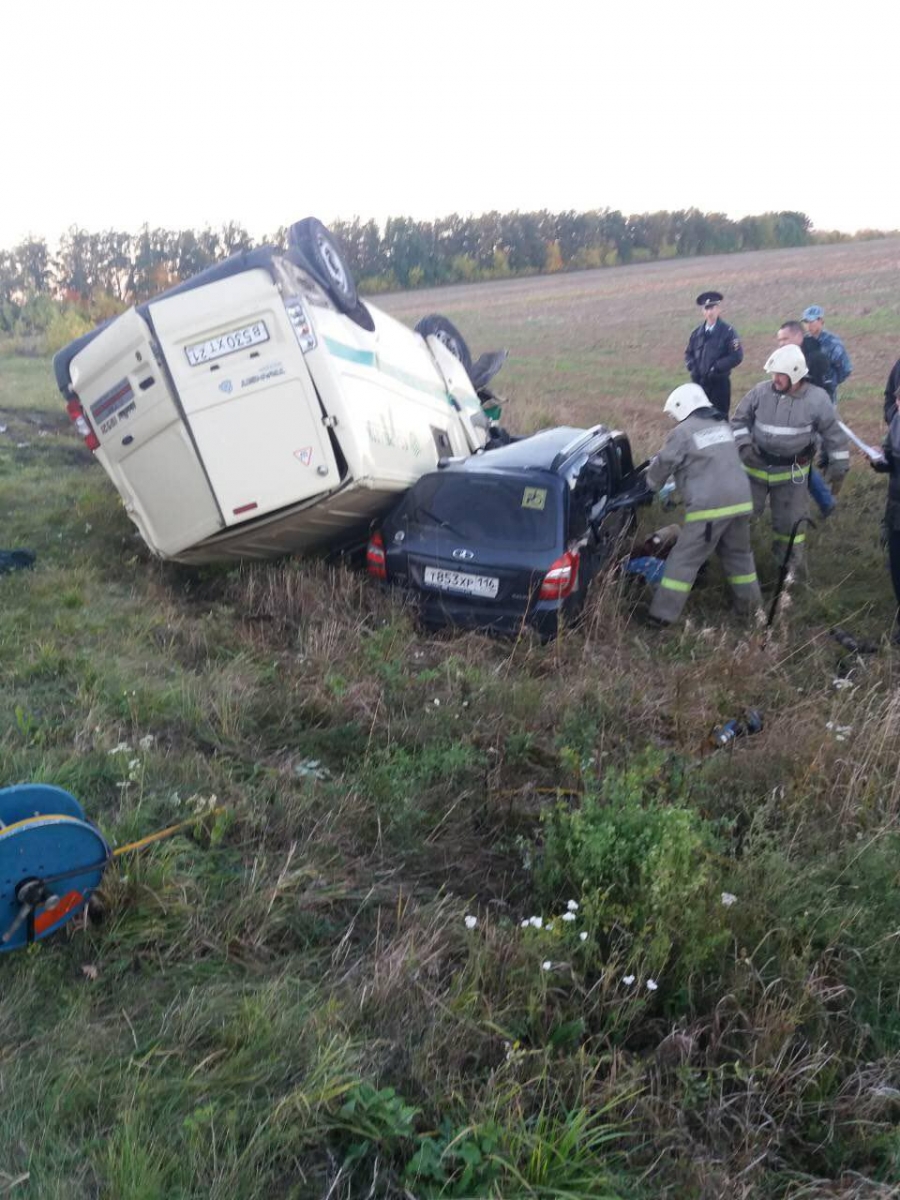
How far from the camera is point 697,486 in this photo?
636 cm

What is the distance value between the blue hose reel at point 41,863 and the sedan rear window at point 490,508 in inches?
137

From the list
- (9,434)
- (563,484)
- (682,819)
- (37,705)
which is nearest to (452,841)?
(682,819)

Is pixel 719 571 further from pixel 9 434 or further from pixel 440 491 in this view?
pixel 9 434

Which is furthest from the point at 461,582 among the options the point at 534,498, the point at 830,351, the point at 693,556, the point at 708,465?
the point at 830,351

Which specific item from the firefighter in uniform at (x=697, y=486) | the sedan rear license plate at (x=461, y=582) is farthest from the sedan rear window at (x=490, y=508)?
the firefighter in uniform at (x=697, y=486)

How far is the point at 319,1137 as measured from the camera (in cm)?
226

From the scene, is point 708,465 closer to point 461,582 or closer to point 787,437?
point 787,437

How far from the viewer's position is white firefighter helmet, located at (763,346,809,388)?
6.67 meters

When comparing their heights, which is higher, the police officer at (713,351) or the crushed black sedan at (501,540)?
the police officer at (713,351)

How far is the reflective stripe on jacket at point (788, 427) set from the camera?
22.3ft

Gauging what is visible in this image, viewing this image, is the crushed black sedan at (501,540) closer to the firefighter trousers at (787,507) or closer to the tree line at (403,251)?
the firefighter trousers at (787,507)

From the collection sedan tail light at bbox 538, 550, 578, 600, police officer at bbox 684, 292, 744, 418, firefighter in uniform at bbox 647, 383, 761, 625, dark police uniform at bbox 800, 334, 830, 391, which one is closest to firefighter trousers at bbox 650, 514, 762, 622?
firefighter in uniform at bbox 647, 383, 761, 625

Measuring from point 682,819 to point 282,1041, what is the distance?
146 centimetres

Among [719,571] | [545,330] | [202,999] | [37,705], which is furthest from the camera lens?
[545,330]
